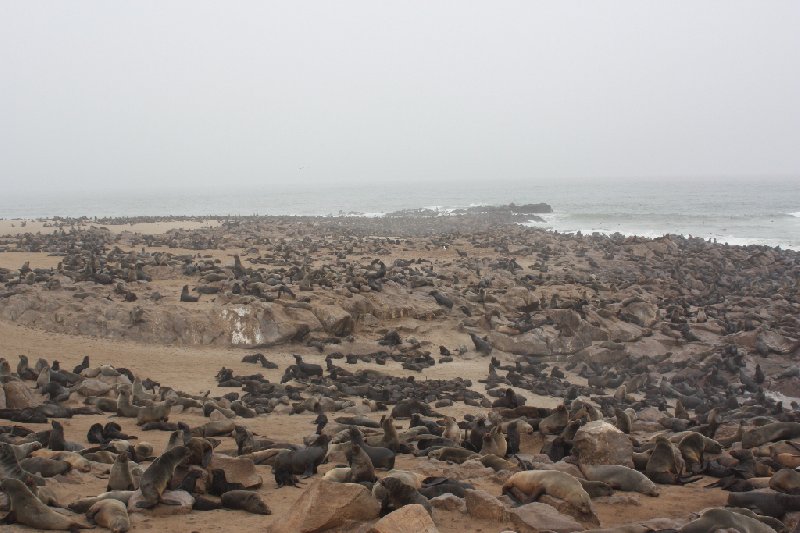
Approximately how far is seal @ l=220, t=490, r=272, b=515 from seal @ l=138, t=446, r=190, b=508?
0.59 m

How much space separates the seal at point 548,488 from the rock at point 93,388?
25.1 feet

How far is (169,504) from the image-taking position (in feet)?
19.5

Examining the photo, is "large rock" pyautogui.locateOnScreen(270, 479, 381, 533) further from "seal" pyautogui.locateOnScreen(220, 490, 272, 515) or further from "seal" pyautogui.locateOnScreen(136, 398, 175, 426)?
"seal" pyautogui.locateOnScreen(136, 398, 175, 426)

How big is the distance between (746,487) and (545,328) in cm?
1176

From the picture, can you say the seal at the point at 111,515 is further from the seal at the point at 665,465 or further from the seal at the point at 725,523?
the seal at the point at 665,465

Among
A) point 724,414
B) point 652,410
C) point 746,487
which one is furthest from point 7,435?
point 724,414

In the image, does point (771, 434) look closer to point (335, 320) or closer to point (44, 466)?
point (44, 466)

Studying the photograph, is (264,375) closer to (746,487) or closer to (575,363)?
(575,363)

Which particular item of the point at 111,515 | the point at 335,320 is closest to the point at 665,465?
the point at 111,515

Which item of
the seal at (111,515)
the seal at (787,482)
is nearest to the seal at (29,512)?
the seal at (111,515)

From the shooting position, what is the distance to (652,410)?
1201 cm

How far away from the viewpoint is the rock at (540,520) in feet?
18.0

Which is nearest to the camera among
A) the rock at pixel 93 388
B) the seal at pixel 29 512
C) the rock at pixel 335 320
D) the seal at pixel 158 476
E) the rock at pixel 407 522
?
the rock at pixel 407 522

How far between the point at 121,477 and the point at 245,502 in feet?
4.32
